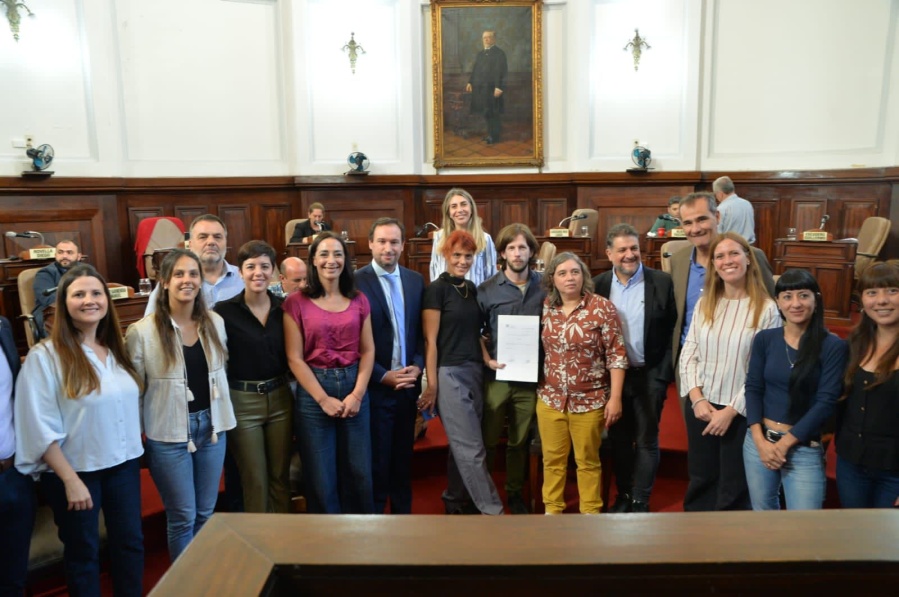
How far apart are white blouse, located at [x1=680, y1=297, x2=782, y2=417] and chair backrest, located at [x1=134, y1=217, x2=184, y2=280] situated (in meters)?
6.63

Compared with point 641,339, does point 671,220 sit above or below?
above

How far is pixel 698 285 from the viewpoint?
3018 mm

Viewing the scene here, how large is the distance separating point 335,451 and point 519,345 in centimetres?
100

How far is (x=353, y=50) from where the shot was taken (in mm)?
8852

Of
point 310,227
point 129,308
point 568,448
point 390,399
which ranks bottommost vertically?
point 568,448

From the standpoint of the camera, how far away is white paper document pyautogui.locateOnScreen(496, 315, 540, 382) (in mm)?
3077

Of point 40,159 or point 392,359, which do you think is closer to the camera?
point 392,359

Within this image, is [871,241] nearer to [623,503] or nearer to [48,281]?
[623,503]

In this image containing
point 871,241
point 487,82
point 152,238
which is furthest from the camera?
point 487,82

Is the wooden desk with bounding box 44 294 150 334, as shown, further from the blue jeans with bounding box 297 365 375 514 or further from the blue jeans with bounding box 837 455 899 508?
the blue jeans with bounding box 837 455 899 508

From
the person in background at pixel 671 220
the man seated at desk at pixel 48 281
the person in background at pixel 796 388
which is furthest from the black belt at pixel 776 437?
the person in background at pixel 671 220

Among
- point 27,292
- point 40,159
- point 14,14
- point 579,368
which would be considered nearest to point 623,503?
point 579,368

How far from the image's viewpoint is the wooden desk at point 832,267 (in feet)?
21.4

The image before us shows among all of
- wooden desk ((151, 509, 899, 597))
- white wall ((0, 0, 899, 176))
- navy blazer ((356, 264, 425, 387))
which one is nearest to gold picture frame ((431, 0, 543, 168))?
white wall ((0, 0, 899, 176))
